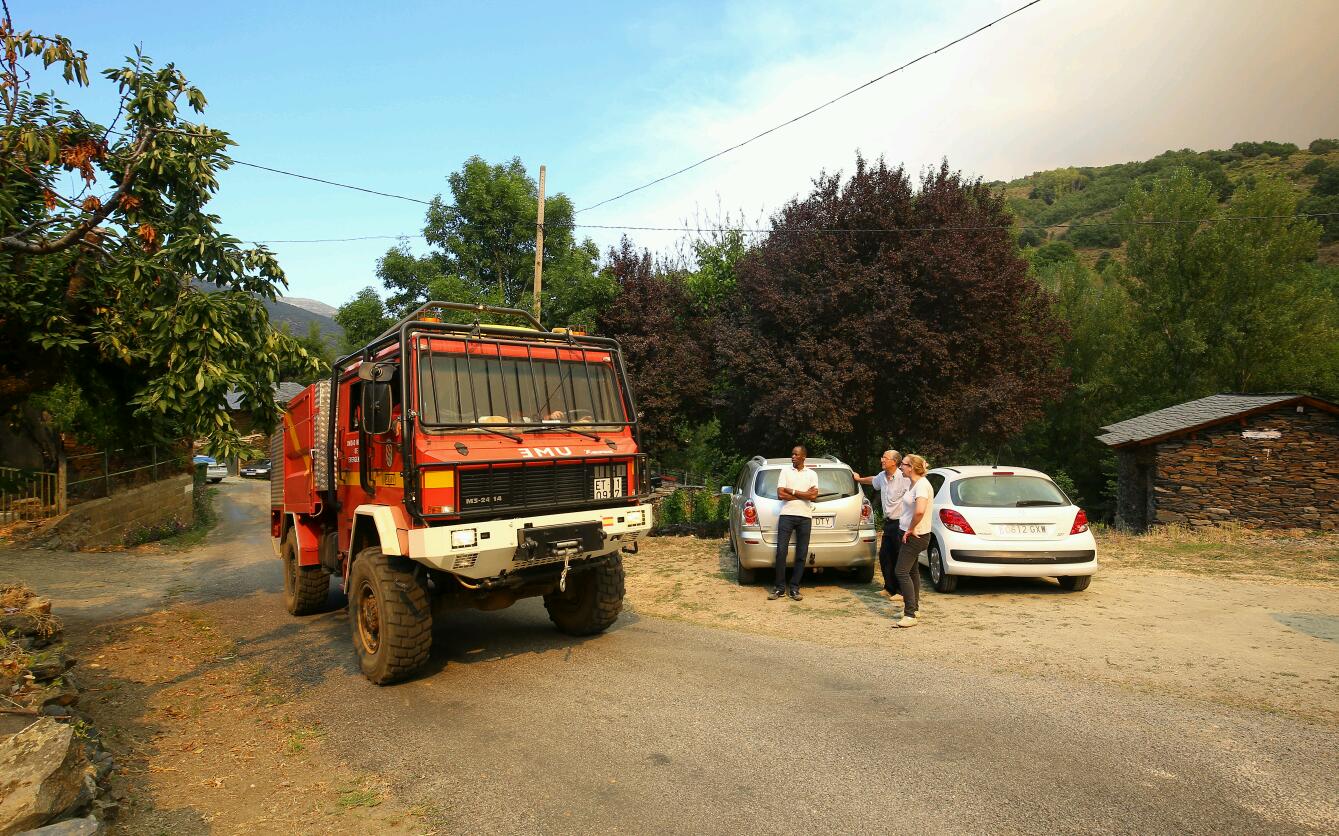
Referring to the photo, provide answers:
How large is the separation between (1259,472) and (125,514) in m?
25.5

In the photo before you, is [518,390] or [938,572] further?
[938,572]

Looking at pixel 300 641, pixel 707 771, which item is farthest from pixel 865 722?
pixel 300 641

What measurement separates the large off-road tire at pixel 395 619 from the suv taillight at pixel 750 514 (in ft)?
15.5

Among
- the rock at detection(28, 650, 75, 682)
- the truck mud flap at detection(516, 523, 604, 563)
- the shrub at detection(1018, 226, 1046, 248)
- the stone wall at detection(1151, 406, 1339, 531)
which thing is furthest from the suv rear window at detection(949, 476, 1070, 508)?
the shrub at detection(1018, 226, 1046, 248)

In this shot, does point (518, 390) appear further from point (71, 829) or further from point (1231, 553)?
point (1231, 553)

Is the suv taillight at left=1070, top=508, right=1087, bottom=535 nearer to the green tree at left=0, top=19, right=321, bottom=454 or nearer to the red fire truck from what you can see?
the red fire truck

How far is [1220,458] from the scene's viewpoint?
18.0 meters

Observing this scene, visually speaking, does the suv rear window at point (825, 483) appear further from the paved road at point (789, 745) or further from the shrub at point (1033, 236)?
the shrub at point (1033, 236)

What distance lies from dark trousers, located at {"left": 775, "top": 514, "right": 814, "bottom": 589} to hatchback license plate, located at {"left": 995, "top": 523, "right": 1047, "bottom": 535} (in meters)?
2.17

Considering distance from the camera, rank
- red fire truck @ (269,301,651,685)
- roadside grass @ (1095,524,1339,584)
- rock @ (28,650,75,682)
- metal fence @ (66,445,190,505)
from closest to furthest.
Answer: rock @ (28,650,75,682), red fire truck @ (269,301,651,685), roadside grass @ (1095,524,1339,584), metal fence @ (66,445,190,505)

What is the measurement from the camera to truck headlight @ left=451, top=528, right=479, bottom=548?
5805 millimetres

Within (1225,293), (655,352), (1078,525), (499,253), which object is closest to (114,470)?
(499,253)

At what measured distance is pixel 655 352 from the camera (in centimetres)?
1792

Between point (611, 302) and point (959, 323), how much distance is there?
301 inches
